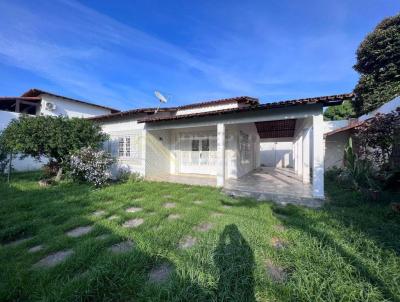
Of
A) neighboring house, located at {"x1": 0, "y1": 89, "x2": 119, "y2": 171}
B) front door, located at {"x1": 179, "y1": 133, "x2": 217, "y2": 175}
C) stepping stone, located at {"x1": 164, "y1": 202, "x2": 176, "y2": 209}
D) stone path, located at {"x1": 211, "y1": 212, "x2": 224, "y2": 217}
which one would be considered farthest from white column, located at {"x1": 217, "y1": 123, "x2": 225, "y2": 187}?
neighboring house, located at {"x1": 0, "y1": 89, "x2": 119, "y2": 171}

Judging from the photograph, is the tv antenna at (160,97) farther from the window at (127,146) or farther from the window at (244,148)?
the window at (244,148)

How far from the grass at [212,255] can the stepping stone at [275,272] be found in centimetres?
5

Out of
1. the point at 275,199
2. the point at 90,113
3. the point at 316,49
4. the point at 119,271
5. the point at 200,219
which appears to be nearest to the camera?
the point at 119,271

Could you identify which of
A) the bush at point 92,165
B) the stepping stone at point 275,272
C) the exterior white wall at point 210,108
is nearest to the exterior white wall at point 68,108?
the exterior white wall at point 210,108

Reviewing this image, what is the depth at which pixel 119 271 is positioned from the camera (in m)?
2.70

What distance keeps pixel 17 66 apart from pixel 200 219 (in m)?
18.6

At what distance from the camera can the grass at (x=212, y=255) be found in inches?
91.9

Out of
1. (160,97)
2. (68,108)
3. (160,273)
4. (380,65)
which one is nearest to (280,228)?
(160,273)

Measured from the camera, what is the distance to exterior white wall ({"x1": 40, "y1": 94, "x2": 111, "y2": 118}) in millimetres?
17347

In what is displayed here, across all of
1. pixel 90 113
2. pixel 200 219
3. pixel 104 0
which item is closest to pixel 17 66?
pixel 90 113

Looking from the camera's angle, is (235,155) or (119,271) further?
(235,155)

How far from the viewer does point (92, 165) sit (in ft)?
27.2

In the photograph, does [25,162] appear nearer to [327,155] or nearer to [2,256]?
[2,256]

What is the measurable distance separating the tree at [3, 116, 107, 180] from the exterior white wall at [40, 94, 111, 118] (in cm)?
957
